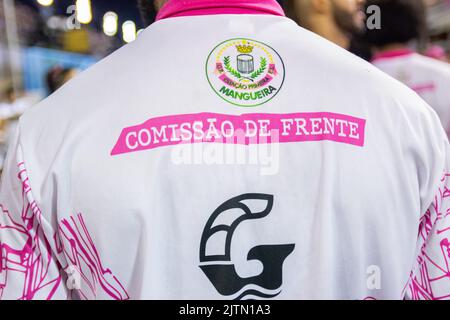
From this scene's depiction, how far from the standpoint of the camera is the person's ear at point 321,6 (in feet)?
4.30

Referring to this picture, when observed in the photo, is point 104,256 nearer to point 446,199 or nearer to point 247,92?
point 247,92

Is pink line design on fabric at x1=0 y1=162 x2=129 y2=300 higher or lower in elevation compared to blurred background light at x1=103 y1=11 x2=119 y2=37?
lower

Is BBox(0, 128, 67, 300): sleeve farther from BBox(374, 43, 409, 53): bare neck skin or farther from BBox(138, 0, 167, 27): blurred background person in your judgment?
BBox(374, 43, 409, 53): bare neck skin

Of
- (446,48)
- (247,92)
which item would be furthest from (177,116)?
(446,48)

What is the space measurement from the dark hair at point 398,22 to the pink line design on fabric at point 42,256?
110cm

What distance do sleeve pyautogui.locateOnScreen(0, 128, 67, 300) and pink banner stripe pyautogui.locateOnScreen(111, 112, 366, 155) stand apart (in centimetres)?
22

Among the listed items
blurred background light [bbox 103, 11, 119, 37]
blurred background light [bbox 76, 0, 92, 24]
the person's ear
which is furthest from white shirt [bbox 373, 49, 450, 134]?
blurred background light [bbox 76, 0, 92, 24]

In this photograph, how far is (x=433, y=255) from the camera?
0.71m

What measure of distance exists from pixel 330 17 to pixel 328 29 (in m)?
0.03

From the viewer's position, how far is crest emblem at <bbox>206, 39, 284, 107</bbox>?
644 millimetres

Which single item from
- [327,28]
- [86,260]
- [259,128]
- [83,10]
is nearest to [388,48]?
[327,28]

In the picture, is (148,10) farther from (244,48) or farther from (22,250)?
(22,250)

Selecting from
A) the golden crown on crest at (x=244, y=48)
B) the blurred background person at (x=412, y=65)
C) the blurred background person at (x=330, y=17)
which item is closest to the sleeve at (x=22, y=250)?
the golden crown on crest at (x=244, y=48)
